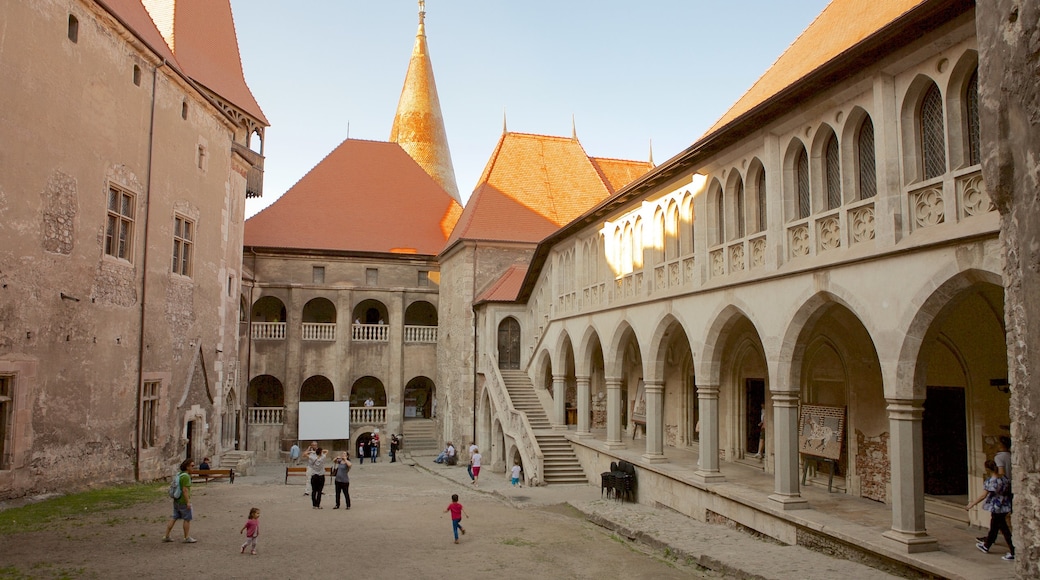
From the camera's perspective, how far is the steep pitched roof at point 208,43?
2708cm

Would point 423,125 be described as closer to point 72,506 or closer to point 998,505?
point 72,506

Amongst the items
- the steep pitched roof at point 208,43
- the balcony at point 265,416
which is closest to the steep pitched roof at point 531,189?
the steep pitched roof at point 208,43

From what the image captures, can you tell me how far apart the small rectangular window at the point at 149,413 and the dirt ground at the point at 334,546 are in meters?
2.37

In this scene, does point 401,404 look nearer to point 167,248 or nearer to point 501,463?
point 501,463

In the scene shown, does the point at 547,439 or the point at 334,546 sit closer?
the point at 334,546

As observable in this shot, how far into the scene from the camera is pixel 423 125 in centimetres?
5228

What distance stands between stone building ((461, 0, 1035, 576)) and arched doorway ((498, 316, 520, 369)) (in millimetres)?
8284

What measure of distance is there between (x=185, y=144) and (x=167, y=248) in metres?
3.18

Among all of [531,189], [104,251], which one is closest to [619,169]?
[531,189]

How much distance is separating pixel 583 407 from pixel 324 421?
1505cm

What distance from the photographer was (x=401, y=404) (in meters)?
36.0

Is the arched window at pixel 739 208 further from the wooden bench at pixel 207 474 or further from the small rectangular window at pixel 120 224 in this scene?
the wooden bench at pixel 207 474

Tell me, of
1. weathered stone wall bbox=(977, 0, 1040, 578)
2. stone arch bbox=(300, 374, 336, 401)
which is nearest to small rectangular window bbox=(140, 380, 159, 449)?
stone arch bbox=(300, 374, 336, 401)

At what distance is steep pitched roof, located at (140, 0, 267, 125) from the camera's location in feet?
88.8
